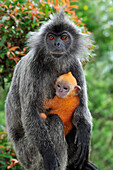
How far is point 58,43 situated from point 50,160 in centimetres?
147

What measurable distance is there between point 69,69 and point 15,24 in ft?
3.91

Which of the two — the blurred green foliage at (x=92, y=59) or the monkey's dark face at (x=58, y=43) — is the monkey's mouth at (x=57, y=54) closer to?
the monkey's dark face at (x=58, y=43)

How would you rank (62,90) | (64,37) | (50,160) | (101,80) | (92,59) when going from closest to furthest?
(50,160), (64,37), (62,90), (92,59), (101,80)

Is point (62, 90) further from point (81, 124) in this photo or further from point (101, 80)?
point (101, 80)

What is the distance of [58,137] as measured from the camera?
11.1ft

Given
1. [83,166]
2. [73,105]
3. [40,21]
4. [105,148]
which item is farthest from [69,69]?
[105,148]

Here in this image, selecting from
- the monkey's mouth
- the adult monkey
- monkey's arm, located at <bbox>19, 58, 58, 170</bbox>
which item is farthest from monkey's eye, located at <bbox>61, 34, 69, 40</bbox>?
monkey's arm, located at <bbox>19, 58, 58, 170</bbox>

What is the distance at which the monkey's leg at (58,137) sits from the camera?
3395mm

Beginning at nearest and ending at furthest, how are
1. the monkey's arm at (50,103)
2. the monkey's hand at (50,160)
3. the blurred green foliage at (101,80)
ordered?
the monkey's hand at (50,160) < the monkey's arm at (50,103) < the blurred green foliage at (101,80)

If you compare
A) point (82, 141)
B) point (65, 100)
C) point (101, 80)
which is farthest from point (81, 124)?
point (101, 80)

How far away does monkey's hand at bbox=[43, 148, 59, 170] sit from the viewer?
320cm

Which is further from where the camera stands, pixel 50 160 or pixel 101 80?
pixel 101 80

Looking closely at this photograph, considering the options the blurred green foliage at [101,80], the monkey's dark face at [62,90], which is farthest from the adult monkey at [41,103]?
the blurred green foliage at [101,80]

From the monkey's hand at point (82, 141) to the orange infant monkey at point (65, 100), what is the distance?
20 cm
